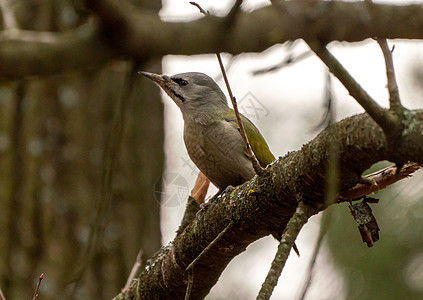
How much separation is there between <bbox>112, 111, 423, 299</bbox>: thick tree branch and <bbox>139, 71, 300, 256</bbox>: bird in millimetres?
1026

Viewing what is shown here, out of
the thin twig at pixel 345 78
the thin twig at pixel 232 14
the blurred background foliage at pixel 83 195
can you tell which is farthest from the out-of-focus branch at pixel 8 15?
the thin twig at pixel 345 78

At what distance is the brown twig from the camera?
2.16 metres

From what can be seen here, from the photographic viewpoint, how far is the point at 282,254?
5.61 feet

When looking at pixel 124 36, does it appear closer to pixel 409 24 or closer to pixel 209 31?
pixel 209 31

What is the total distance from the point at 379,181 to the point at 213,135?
183 centimetres

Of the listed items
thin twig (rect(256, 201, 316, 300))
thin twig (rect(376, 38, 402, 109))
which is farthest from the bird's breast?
thin twig (rect(376, 38, 402, 109))

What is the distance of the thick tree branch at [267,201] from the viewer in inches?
69.4

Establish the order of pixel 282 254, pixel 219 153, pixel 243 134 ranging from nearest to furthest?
pixel 282 254, pixel 243 134, pixel 219 153

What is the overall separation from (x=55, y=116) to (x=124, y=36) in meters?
2.51

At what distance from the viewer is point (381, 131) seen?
5.66 feet

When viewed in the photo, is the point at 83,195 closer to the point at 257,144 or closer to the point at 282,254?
the point at 257,144

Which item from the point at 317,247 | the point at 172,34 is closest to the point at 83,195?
the point at 172,34

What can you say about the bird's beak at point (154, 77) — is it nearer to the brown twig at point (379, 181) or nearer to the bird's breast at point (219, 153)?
the bird's breast at point (219, 153)

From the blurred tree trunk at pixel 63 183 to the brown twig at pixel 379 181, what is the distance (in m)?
2.53
